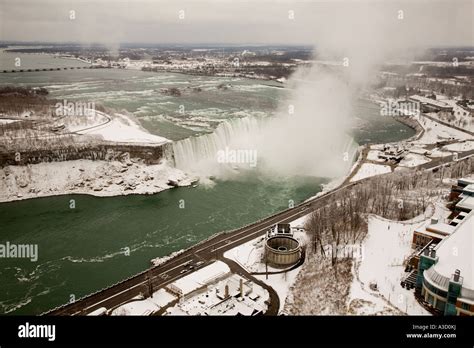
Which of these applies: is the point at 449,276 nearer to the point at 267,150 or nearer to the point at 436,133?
the point at 267,150

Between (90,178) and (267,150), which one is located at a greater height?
(267,150)

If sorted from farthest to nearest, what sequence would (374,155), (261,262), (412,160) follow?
1. (374,155)
2. (412,160)
3. (261,262)

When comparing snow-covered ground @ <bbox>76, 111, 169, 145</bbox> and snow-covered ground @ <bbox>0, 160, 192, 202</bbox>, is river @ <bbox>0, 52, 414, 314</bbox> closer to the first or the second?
snow-covered ground @ <bbox>0, 160, 192, 202</bbox>

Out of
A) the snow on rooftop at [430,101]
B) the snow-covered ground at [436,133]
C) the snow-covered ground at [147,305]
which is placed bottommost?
the snow-covered ground at [147,305]

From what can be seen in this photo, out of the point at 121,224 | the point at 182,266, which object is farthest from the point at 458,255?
the point at 121,224

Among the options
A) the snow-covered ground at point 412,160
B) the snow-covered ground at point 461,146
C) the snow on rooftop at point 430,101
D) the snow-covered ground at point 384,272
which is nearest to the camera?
the snow-covered ground at point 384,272

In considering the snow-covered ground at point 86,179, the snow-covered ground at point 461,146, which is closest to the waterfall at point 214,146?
the snow-covered ground at point 86,179

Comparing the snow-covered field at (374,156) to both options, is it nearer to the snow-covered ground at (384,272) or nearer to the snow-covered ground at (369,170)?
the snow-covered ground at (369,170)
